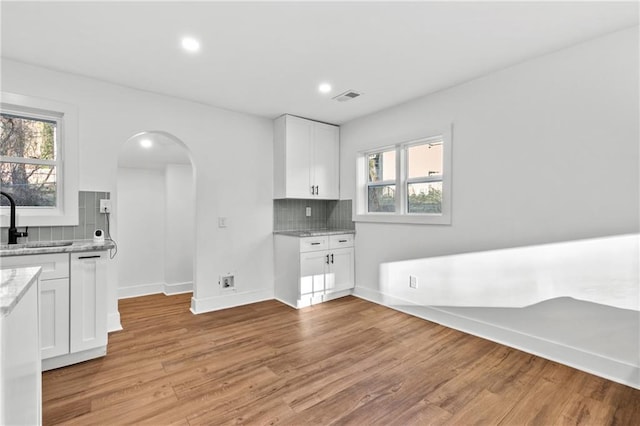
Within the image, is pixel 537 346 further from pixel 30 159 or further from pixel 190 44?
pixel 30 159

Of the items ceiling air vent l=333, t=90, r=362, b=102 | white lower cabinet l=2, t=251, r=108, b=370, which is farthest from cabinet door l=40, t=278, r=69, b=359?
ceiling air vent l=333, t=90, r=362, b=102

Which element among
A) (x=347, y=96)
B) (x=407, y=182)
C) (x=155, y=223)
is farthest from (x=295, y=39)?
(x=155, y=223)

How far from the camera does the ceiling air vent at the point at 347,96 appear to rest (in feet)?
11.2

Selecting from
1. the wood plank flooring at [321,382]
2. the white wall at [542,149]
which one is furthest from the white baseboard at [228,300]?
the white wall at [542,149]

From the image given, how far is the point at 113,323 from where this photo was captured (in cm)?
310

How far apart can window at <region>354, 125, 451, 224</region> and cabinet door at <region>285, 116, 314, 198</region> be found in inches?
29.0

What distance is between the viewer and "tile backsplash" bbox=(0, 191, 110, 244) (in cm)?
280

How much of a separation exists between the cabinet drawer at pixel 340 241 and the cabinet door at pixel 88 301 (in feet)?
8.33

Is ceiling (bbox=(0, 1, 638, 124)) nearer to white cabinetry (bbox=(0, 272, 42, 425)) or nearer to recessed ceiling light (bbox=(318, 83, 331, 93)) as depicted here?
recessed ceiling light (bbox=(318, 83, 331, 93))

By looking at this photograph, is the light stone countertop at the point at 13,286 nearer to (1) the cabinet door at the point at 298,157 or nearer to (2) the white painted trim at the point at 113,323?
(2) the white painted trim at the point at 113,323

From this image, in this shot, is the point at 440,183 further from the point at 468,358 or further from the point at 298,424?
the point at 298,424

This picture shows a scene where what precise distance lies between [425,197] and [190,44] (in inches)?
110

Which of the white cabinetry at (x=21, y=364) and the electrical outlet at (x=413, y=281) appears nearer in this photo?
the white cabinetry at (x=21, y=364)

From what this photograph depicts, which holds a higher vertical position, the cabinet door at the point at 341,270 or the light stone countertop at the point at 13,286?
the light stone countertop at the point at 13,286
